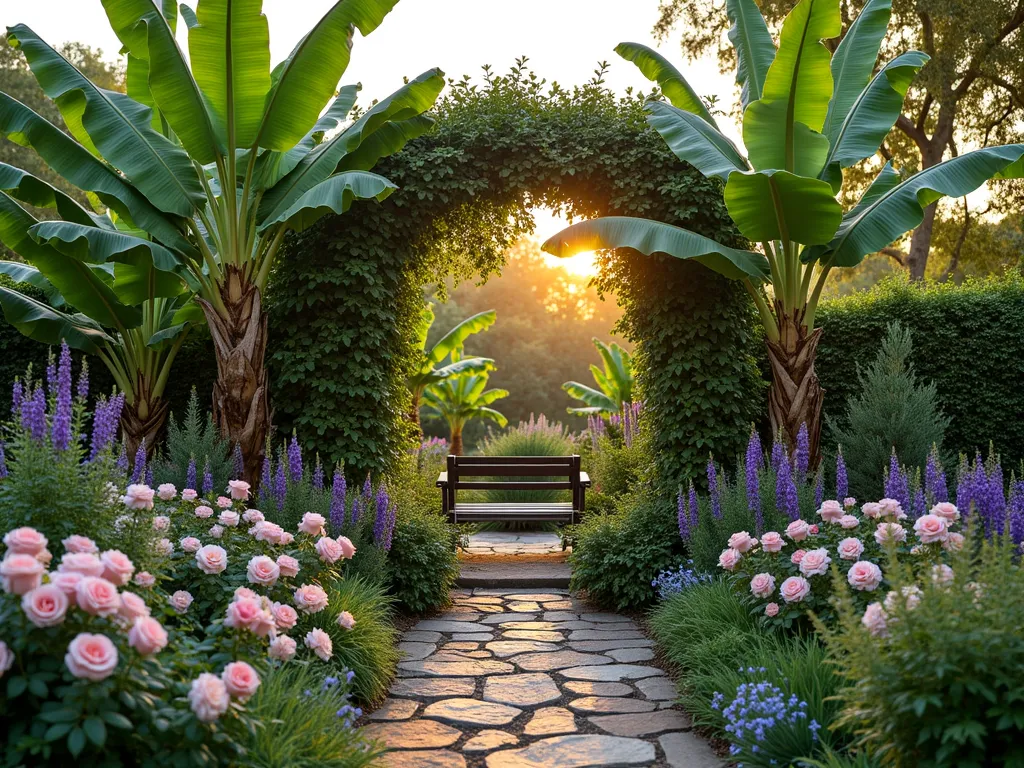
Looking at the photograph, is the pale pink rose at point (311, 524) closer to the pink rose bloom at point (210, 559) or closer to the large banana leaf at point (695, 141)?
the pink rose bloom at point (210, 559)

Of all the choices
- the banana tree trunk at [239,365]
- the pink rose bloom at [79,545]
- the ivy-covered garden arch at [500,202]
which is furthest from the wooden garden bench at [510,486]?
the pink rose bloom at [79,545]

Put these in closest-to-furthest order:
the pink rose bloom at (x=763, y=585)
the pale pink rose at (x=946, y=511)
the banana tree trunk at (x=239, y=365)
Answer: the pale pink rose at (x=946, y=511) < the pink rose bloom at (x=763, y=585) < the banana tree trunk at (x=239, y=365)

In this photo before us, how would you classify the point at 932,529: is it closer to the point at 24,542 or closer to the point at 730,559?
the point at 730,559

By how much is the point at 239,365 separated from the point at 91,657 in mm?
4608

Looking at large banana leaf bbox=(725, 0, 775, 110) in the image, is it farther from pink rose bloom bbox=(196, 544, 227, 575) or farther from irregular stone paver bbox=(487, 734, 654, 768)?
pink rose bloom bbox=(196, 544, 227, 575)

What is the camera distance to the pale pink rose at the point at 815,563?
162 inches

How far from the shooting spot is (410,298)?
26.9 ft

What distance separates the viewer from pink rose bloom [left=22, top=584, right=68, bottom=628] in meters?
2.27

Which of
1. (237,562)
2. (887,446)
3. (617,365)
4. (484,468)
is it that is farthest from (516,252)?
(237,562)

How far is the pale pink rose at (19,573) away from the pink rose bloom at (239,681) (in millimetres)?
611

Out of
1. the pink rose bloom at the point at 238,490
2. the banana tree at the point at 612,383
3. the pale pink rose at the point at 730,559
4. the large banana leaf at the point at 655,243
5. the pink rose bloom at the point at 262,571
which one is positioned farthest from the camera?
the banana tree at the point at 612,383

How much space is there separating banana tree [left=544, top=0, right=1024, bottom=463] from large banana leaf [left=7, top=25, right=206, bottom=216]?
293 centimetres

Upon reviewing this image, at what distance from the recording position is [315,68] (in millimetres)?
6258

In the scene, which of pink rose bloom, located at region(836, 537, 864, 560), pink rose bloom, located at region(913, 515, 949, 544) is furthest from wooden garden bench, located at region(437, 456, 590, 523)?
pink rose bloom, located at region(913, 515, 949, 544)
